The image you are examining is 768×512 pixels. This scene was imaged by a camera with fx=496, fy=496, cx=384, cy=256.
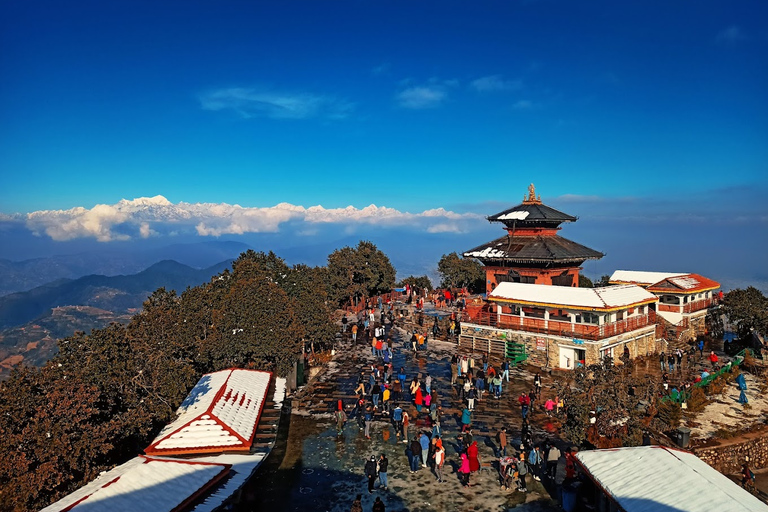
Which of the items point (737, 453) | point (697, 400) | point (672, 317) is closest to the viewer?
point (737, 453)

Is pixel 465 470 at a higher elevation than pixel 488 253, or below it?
below

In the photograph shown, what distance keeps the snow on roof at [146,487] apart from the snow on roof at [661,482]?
10.4m

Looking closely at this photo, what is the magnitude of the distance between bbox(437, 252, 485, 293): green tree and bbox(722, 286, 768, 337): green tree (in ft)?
86.0

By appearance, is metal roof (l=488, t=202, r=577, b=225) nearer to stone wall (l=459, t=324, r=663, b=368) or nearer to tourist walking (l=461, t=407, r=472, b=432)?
stone wall (l=459, t=324, r=663, b=368)

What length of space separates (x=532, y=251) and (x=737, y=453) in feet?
74.1

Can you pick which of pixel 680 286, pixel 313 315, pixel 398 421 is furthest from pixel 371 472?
pixel 680 286

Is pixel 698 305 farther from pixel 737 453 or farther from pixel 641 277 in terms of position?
pixel 737 453

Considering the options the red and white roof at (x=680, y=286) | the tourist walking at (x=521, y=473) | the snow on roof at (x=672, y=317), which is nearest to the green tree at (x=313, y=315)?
the tourist walking at (x=521, y=473)

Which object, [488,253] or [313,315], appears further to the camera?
[488,253]

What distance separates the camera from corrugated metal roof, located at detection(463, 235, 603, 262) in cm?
4053

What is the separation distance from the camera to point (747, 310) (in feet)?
116

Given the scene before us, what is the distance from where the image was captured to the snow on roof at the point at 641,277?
132ft

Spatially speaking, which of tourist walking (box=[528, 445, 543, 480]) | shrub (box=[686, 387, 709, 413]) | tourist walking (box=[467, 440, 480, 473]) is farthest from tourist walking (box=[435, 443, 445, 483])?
shrub (box=[686, 387, 709, 413])

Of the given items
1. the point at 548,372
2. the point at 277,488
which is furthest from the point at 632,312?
the point at 277,488
